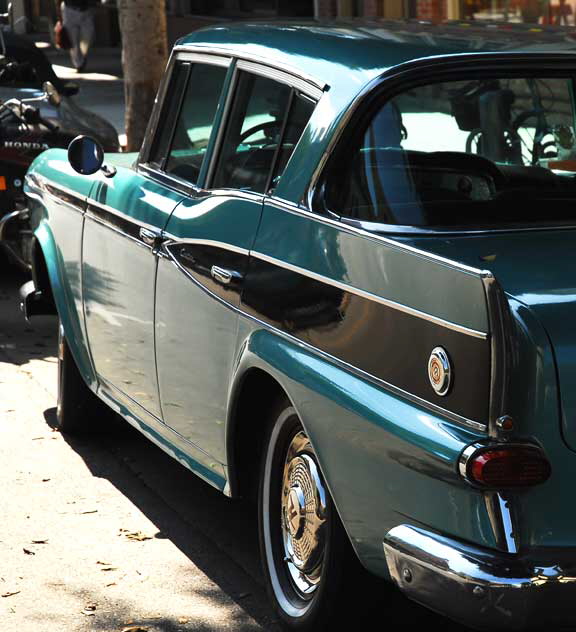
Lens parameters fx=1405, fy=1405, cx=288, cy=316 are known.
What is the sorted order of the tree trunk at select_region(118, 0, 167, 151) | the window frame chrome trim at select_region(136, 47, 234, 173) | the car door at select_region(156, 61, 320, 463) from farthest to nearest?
the tree trunk at select_region(118, 0, 167, 151), the window frame chrome trim at select_region(136, 47, 234, 173), the car door at select_region(156, 61, 320, 463)

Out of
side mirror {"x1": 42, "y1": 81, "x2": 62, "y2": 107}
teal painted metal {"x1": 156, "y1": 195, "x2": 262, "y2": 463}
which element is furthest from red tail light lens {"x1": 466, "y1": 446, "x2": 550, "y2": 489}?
side mirror {"x1": 42, "y1": 81, "x2": 62, "y2": 107}

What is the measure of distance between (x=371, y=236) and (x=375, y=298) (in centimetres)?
19

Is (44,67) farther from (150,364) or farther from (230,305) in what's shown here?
(230,305)

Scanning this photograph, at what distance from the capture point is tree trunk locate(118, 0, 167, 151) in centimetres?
1225

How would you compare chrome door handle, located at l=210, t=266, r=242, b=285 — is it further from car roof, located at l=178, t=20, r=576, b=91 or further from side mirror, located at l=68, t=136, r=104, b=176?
side mirror, located at l=68, t=136, r=104, b=176

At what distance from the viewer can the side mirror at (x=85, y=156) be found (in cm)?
565

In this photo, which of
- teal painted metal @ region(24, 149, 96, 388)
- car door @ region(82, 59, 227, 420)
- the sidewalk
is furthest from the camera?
the sidewalk

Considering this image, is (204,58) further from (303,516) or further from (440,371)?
(440,371)

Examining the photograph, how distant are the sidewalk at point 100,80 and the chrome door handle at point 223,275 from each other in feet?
42.3

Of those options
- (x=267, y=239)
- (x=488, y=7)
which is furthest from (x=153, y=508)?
(x=488, y=7)

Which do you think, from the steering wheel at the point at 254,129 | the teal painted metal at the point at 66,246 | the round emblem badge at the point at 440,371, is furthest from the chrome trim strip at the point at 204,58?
the round emblem badge at the point at 440,371

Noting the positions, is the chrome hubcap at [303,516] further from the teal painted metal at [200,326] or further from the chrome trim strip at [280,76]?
the chrome trim strip at [280,76]

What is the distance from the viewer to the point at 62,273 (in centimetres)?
623

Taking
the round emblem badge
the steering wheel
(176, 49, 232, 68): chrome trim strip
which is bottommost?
the round emblem badge
